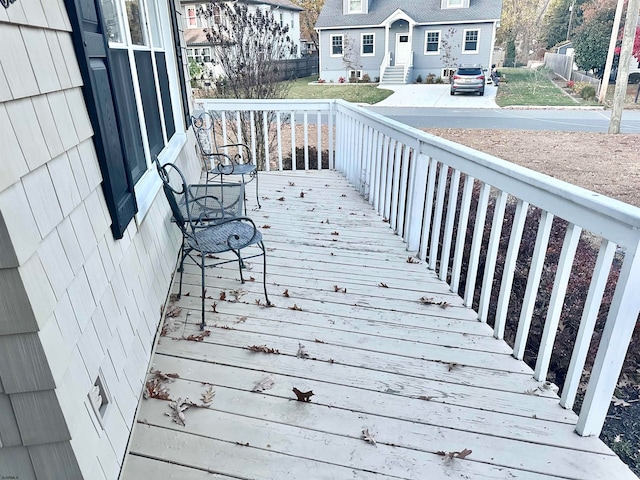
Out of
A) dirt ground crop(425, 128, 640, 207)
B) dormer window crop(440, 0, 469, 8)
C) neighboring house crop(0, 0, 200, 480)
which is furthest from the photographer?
dormer window crop(440, 0, 469, 8)

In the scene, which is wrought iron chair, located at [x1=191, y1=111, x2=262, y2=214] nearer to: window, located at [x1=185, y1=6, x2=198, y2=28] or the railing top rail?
the railing top rail

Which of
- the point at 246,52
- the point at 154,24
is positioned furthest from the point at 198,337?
the point at 246,52

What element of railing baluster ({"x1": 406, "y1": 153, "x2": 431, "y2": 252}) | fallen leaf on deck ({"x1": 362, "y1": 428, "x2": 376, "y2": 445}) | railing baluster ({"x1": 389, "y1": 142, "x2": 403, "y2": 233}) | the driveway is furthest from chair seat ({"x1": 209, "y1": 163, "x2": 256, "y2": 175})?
the driveway

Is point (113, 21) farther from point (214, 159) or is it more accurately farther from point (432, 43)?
point (432, 43)

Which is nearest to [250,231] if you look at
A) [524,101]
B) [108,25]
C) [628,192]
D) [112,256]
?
[112,256]

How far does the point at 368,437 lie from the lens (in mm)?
1700

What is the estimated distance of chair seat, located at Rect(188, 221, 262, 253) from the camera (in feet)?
8.01

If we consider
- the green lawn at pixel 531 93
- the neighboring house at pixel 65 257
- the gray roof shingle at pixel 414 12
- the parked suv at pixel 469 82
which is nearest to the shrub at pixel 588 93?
the green lawn at pixel 531 93

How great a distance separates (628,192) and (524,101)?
11.3 meters

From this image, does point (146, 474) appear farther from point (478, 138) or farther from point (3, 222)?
point (478, 138)

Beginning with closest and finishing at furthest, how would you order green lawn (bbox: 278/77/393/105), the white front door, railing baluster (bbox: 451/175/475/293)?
railing baluster (bbox: 451/175/475/293) < green lawn (bbox: 278/77/393/105) < the white front door

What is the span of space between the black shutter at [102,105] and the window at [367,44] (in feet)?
80.6

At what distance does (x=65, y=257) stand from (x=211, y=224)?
1625mm

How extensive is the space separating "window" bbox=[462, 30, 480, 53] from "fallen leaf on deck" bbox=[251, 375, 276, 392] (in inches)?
964
